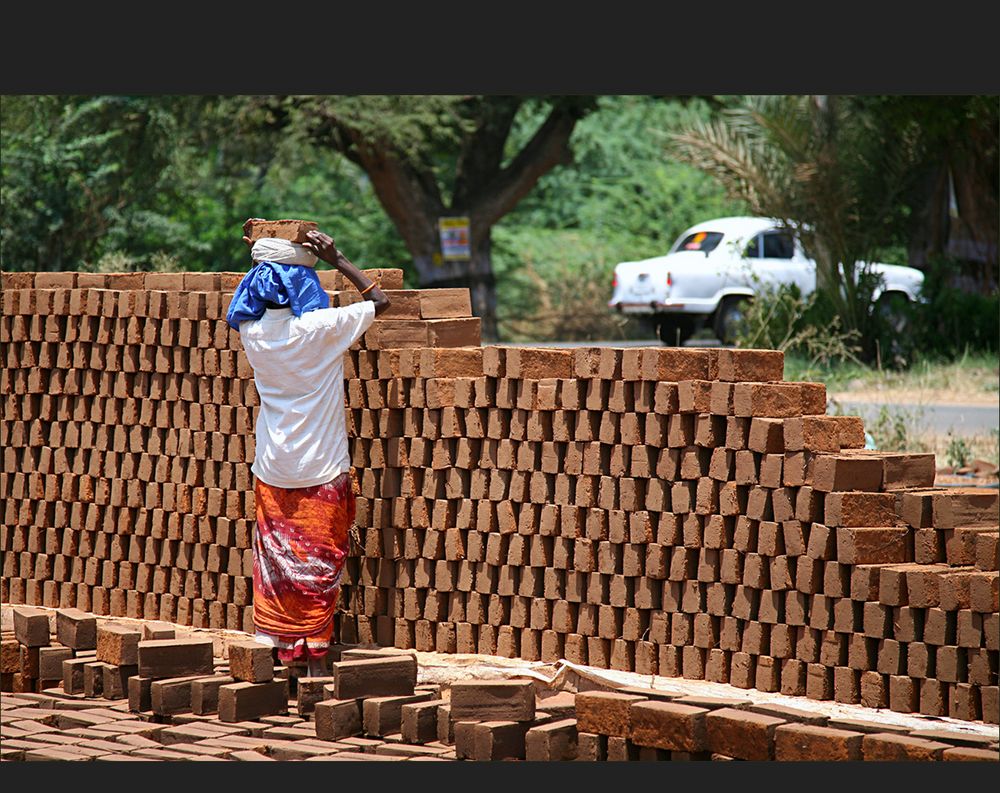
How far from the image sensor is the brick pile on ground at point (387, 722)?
5.85 m

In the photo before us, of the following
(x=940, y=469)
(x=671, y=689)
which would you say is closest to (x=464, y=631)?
(x=671, y=689)

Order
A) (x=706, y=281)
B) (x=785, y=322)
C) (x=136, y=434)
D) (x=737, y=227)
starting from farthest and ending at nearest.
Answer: (x=737, y=227) < (x=706, y=281) < (x=785, y=322) < (x=136, y=434)

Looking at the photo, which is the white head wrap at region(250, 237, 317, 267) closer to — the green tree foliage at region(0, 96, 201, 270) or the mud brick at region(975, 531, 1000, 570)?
the mud brick at region(975, 531, 1000, 570)

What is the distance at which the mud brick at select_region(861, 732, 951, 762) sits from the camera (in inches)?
221

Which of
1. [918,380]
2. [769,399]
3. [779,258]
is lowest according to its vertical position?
[769,399]

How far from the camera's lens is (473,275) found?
83.5ft

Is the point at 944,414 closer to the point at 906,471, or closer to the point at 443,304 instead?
the point at 443,304

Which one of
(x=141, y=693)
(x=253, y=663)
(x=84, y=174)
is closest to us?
(x=253, y=663)

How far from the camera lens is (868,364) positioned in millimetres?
18438

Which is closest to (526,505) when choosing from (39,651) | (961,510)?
(961,510)

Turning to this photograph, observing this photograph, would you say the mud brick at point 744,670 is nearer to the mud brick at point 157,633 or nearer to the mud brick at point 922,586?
the mud brick at point 922,586

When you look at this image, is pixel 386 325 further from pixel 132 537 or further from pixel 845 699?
A: pixel 845 699

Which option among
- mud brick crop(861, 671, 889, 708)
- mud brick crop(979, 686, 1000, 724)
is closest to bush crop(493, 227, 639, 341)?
mud brick crop(861, 671, 889, 708)

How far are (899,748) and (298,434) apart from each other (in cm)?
345
